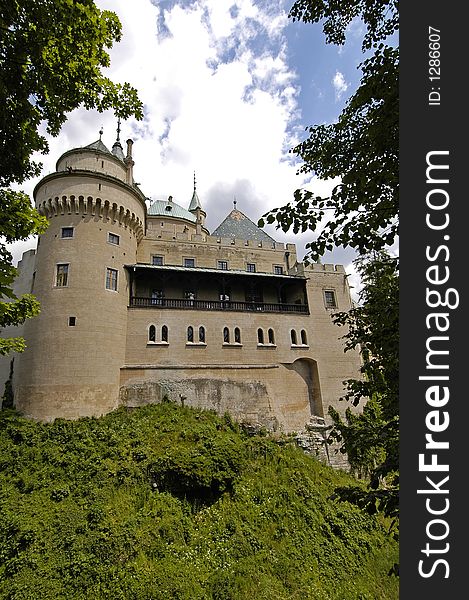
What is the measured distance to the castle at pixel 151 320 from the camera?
1681cm

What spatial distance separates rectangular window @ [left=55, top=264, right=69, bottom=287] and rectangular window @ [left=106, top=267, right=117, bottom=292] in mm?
2109

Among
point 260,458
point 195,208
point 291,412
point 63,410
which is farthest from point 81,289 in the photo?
point 195,208

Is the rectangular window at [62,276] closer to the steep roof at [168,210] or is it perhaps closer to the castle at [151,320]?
the castle at [151,320]

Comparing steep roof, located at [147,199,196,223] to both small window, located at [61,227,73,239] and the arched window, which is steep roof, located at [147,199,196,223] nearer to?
small window, located at [61,227,73,239]

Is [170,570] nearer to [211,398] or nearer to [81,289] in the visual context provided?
[211,398]

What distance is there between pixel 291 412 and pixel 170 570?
1187 centimetres

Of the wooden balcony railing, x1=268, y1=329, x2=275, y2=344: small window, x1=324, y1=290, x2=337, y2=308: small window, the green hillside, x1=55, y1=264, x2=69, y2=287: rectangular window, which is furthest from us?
x1=324, y1=290, x2=337, y2=308: small window

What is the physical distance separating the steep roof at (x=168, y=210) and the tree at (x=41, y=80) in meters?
27.1

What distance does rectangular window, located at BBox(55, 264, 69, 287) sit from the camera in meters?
17.7

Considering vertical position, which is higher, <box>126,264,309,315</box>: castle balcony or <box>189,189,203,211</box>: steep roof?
<box>189,189,203,211</box>: steep roof

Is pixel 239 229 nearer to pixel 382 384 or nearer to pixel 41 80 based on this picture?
pixel 41 80

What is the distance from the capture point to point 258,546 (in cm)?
1153

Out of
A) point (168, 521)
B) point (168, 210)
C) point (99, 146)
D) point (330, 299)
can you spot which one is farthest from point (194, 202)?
point (168, 521)

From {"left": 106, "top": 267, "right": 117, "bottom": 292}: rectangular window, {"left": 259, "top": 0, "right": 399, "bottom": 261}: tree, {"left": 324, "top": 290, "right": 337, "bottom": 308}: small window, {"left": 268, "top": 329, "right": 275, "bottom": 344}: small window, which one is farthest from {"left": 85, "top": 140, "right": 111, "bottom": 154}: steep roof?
{"left": 259, "top": 0, "right": 399, "bottom": 261}: tree
